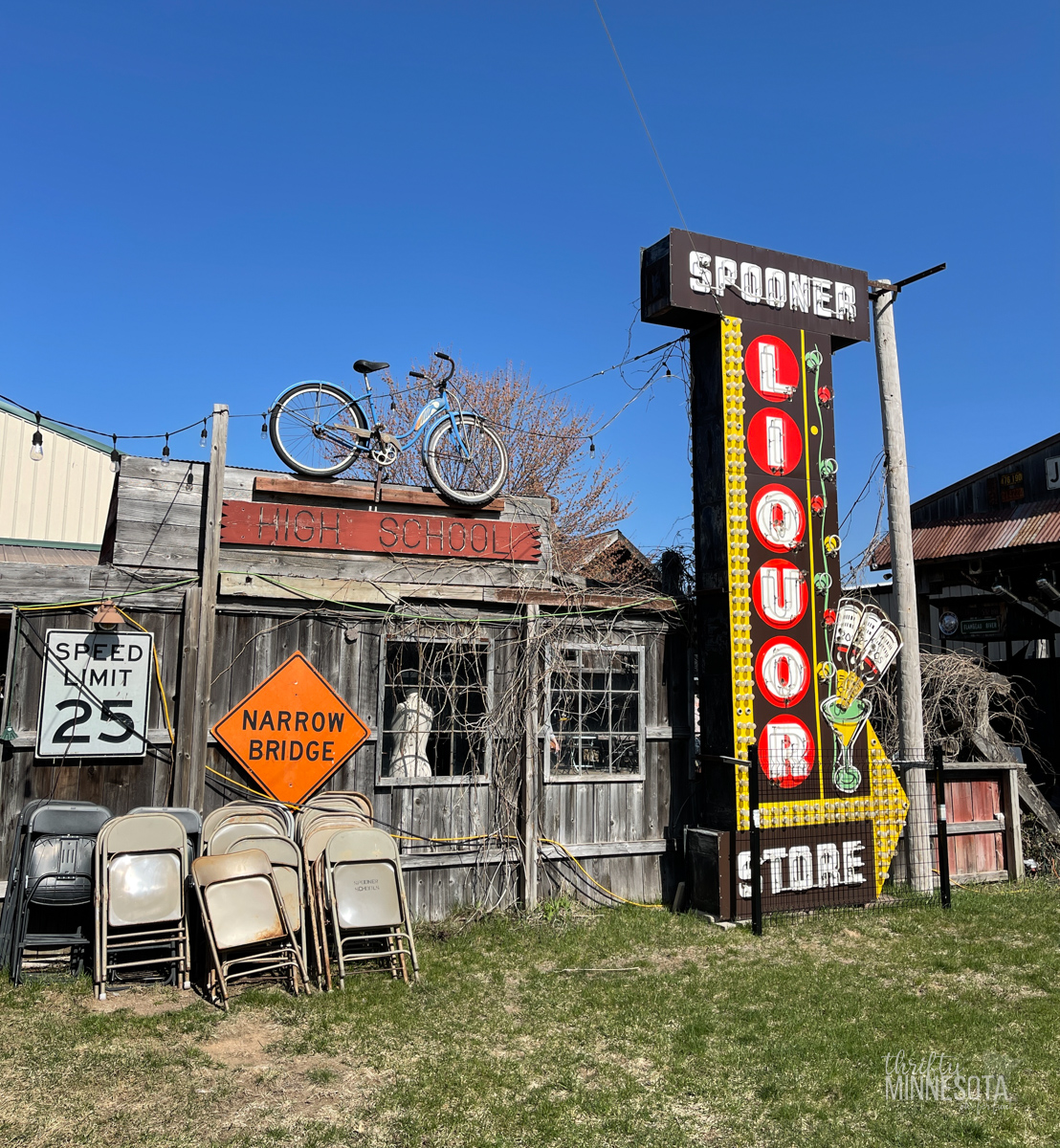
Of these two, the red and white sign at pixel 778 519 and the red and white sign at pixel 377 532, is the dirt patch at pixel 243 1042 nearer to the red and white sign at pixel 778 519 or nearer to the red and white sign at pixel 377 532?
the red and white sign at pixel 377 532

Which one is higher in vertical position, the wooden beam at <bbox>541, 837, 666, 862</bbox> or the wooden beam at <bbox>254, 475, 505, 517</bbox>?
the wooden beam at <bbox>254, 475, 505, 517</bbox>

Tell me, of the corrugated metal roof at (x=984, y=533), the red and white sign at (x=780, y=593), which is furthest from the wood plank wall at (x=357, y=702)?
the corrugated metal roof at (x=984, y=533)

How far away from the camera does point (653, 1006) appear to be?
20.1ft

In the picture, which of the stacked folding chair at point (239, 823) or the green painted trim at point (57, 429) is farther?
the green painted trim at point (57, 429)

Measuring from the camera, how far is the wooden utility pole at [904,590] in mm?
9438

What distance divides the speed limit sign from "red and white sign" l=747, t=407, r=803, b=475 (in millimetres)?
5661

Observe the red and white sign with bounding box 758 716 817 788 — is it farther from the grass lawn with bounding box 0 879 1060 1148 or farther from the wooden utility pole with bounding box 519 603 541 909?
the wooden utility pole with bounding box 519 603 541 909

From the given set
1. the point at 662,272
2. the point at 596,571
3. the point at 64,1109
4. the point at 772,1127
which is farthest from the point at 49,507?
the point at 772,1127

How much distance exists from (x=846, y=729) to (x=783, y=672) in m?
0.91

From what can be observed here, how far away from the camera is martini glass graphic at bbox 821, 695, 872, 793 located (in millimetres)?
8961

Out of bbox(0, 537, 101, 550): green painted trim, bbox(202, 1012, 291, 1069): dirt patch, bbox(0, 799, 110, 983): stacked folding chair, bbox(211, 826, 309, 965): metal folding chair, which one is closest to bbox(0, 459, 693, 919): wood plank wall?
bbox(0, 799, 110, 983): stacked folding chair

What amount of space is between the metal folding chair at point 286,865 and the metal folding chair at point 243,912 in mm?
127

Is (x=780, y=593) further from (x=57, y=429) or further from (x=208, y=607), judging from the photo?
(x=57, y=429)

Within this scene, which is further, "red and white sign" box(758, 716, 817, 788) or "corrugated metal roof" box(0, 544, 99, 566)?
"corrugated metal roof" box(0, 544, 99, 566)
